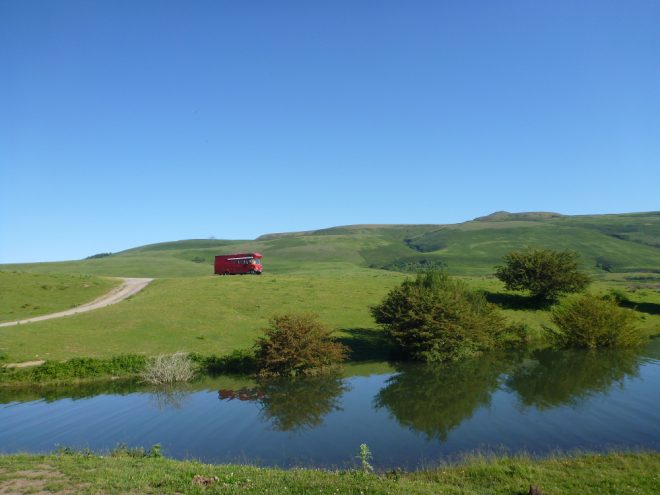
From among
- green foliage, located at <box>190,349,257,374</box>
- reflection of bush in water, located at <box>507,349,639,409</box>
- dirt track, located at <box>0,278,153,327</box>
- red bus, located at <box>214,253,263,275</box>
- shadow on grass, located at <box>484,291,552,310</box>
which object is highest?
red bus, located at <box>214,253,263,275</box>

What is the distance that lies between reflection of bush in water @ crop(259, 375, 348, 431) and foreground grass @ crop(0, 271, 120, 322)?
35.4 metres

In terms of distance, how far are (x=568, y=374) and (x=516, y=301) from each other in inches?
1043

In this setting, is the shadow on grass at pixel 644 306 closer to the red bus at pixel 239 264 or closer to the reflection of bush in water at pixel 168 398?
the red bus at pixel 239 264

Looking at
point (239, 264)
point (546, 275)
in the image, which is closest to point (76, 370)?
point (239, 264)

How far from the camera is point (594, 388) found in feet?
92.6

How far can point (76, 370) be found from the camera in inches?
1316

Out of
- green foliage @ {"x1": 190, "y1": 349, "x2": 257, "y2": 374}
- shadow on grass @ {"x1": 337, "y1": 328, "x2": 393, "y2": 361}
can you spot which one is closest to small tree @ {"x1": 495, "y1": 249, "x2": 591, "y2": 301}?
shadow on grass @ {"x1": 337, "y1": 328, "x2": 393, "y2": 361}

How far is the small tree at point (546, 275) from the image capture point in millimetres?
55219

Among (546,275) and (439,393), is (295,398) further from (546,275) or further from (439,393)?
(546,275)

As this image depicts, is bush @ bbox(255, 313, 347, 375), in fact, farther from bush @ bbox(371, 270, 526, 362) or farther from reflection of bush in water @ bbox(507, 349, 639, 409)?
reflection of bush in water @ bbox(507, 349, 639, 409)

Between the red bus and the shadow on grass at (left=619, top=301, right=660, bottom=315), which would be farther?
the red bus

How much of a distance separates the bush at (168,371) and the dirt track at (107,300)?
817 inches

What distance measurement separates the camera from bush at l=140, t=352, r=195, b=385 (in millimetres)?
32344

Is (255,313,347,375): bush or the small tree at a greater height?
the small tree
